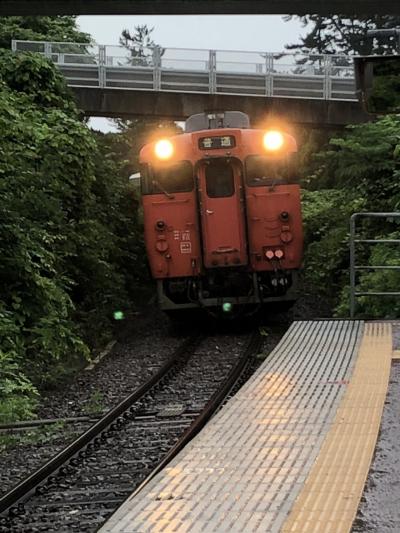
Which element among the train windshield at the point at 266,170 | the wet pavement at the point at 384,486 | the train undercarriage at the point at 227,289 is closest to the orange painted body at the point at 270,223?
the train windshield at the point at 266,170

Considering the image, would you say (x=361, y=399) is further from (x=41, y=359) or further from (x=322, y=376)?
(x=41, y=359)

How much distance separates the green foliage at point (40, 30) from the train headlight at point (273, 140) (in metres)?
13.3

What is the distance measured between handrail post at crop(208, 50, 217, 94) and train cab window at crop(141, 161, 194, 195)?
10740 mm

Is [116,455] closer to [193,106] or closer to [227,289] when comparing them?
[227,289]

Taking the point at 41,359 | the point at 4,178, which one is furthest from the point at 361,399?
the point at 4,178

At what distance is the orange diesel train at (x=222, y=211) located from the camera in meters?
14.3

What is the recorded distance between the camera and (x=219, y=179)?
569 inches

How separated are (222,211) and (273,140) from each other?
5.19ft

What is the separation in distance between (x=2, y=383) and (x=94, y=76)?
56.2 ft

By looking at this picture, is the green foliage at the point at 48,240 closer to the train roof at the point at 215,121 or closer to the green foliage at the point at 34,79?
the green foliage at the point at 34,79

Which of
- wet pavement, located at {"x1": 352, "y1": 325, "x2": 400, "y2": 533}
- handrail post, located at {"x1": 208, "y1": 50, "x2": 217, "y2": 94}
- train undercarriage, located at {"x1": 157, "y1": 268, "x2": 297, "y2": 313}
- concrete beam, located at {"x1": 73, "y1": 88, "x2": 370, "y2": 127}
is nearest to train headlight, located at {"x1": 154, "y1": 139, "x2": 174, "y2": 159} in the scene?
train undercarriage, located at {"x1": 157, "y1": 268, "x2": 297, "y2": 313}

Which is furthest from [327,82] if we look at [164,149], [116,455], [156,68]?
[116,455]

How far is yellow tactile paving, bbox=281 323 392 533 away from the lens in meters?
4.00

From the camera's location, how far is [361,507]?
414cm
